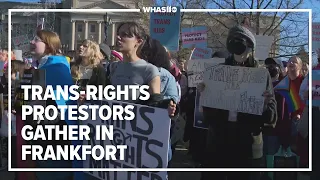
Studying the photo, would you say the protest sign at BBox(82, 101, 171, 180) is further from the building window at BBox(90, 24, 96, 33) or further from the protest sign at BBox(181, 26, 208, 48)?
the building window at BBox(90, 24, 96, 33)

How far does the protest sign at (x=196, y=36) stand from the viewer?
8188 millimetres

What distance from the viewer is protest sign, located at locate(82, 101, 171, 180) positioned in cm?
326

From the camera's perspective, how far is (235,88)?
366 centimetres

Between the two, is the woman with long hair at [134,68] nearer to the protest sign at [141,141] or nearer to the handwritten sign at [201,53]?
the protest sign at [141,141]

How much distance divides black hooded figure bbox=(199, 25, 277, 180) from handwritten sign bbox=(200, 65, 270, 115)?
0.05 meters

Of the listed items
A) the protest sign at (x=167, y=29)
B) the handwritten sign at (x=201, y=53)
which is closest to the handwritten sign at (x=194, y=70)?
the protest sign at (x=167, y=29)

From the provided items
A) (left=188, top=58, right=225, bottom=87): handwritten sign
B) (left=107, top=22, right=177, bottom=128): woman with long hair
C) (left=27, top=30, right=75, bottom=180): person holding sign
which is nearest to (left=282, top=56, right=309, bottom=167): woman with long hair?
(left=188, top=58, right=225, bottom=87): handwritten sign

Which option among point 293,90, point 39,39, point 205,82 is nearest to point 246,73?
point 205,82

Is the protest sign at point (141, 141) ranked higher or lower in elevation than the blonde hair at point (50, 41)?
lower

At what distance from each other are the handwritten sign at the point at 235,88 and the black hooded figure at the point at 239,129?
5 cm

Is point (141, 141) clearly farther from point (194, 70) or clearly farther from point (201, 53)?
point (201, 53)

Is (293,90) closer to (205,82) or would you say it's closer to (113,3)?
(205,82)

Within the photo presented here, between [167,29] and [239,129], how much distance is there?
308 cm

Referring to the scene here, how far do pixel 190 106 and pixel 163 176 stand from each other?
A: 12.6 ft
